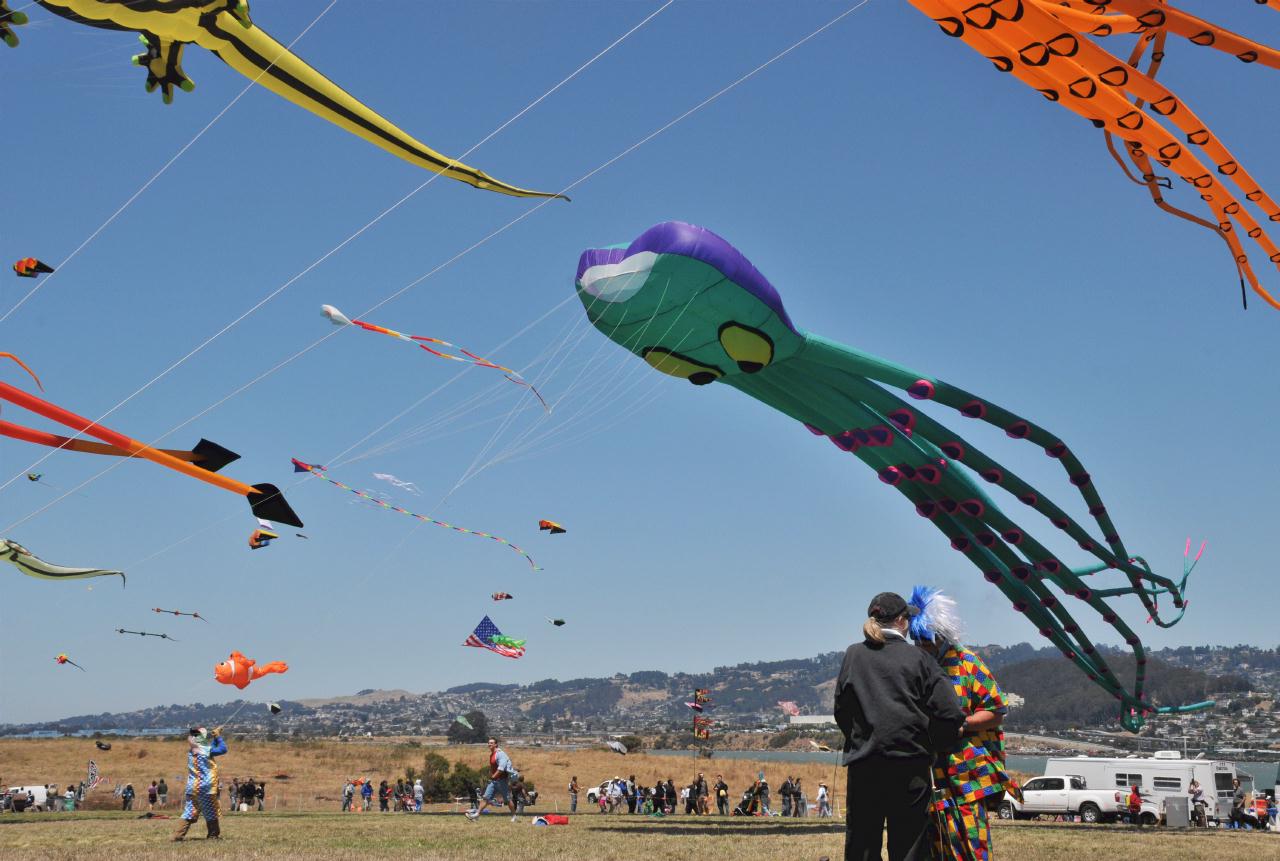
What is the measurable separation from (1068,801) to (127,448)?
1119 inches

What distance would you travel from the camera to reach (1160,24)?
806 cm

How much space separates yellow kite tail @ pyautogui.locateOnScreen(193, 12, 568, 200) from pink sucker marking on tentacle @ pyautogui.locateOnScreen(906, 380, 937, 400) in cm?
1172

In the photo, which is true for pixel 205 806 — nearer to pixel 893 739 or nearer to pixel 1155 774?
pixel 893 739

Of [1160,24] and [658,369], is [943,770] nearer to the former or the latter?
[1160,24]

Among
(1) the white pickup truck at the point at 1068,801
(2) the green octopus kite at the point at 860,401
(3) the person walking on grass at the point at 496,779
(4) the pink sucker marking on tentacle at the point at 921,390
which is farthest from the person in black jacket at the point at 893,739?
(1) the white pickup truck at the point at 1068,801

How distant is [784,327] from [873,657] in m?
11.2

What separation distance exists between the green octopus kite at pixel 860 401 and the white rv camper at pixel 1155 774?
31.0ft

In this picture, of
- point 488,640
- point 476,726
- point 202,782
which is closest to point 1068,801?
point 488,640

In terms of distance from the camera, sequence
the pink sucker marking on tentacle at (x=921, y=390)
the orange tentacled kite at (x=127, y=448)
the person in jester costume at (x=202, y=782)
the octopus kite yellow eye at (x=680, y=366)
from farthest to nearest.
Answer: the pink sucker marking on tentacle at (x=921, y=390) < the octopus kite yellow eye at (x=680, y=366) < the person in jester costume at (x=202, y=782) < the orange tentacled kite at (x=127, y=448)

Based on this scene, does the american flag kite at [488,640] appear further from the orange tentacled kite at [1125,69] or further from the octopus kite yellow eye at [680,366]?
the orange tentacled kite at [1125,69]

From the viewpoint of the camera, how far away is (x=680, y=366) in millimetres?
16359

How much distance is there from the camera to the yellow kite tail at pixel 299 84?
7223mm

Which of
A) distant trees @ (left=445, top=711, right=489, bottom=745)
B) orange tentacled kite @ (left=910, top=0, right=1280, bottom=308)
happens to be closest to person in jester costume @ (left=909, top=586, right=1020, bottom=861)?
orange tentacled kite @ (left=910, top=0, right=1280, bottom=308)

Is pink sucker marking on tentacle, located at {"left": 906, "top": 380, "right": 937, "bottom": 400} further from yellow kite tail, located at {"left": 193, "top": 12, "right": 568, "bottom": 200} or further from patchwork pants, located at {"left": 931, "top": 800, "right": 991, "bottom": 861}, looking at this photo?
patchwork pants, located at {"left": 931, "top": 800, "right": 991, "bottom": 861}
